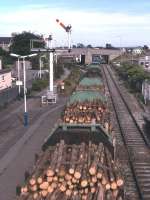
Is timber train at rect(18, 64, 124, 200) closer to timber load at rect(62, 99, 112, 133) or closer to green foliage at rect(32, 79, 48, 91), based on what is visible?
Result: timber load at rect(62, 99, 112, 133)

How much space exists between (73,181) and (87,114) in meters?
7.91

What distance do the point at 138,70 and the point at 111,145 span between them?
43922 mm

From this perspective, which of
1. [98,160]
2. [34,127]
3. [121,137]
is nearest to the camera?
[98,160]

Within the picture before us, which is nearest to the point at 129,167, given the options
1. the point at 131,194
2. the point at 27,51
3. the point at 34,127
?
the point at 131,194

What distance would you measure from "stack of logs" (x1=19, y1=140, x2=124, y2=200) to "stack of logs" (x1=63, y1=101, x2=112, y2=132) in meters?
4.90

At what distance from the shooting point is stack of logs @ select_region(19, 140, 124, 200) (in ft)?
34.1

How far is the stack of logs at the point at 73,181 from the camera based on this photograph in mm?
10391

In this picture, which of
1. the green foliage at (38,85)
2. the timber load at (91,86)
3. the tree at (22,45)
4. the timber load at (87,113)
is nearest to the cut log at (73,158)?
the timber load at (87,113)

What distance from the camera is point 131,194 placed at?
16266 millimetres

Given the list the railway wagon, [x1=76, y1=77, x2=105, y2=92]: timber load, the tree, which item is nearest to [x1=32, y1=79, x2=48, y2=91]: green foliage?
[x1=76, y1=77, x2=105, y2=92]: timber load

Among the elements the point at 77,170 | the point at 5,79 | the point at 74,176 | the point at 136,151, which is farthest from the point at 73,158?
the point at 5,79

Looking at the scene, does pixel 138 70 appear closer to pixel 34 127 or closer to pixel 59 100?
pixel 59 100

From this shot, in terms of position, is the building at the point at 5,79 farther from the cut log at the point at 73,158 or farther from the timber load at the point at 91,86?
the cut log at the point at 73,158

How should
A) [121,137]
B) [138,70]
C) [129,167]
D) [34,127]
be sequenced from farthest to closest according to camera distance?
[138,70], [34,127], [121,137], [129,167]
